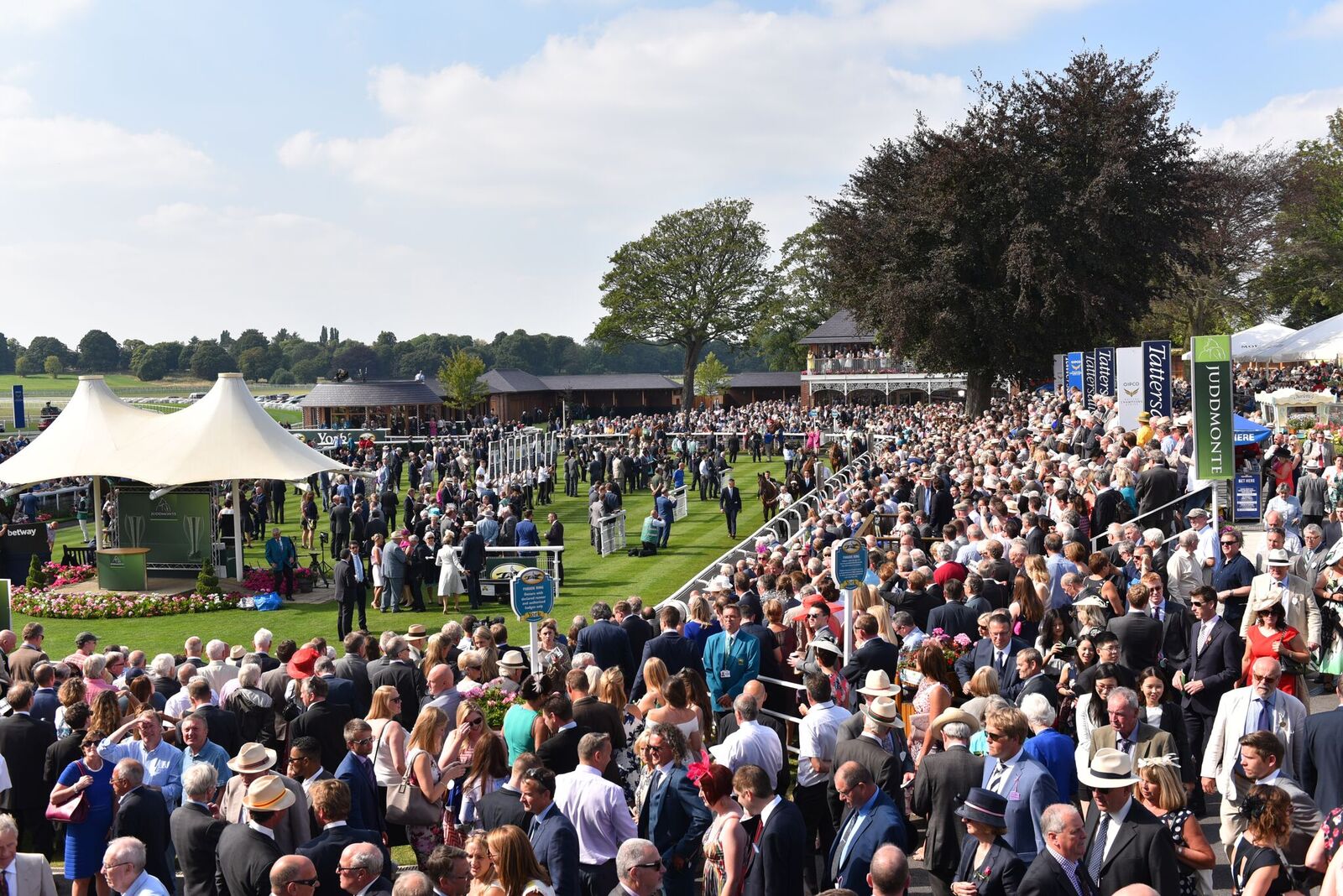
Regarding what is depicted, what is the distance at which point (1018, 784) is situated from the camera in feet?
19.1

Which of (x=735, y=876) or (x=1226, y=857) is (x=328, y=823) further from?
(x=1226, y=857)

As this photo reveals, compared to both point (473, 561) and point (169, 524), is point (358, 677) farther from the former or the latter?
point (169, 524)

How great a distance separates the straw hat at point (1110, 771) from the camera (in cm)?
511

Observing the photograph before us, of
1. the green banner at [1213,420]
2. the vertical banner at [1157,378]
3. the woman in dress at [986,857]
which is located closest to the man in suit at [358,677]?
the woman in dress at [986,857]

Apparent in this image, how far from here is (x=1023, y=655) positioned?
25.1ft

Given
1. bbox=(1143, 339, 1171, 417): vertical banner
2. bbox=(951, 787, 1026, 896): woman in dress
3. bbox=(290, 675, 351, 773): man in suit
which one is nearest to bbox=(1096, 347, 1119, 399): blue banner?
bbox=(1143, 339, 1171, 417): vertical banner

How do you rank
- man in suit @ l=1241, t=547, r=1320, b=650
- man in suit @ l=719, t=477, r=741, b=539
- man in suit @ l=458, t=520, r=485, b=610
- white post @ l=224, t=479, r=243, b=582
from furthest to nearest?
man in suit @ l=719, t=477, r=741, b=539 < white post @ l=224, t=479, r=243, b=582 < man in suit @ l=458, t=520, r=485, b=610 < man in suit @ l=1241, t=547, r=1320, b=650

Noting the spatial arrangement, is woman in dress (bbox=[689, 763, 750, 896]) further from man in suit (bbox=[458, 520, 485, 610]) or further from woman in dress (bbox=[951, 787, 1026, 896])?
man in suit (bbox=[458, 520, 485, 610])

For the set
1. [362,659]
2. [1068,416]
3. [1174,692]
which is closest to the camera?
[1174,692]

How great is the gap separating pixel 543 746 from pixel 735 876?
169 cm

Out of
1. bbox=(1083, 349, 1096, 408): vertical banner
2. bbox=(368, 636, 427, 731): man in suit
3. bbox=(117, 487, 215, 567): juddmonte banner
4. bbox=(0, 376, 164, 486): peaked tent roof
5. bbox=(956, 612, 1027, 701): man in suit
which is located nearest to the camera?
bbox=(956, 612, 1027, 701): man in suit

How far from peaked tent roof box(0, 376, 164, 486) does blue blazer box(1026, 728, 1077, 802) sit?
62.4 ft

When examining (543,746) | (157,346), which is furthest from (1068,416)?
(157,346)

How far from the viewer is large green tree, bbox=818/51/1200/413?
33.4 metres
